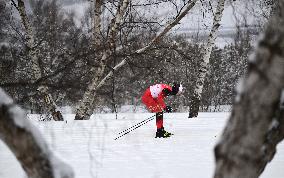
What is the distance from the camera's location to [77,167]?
13.2 ft

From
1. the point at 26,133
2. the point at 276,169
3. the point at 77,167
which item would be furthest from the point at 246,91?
the point at 77,167

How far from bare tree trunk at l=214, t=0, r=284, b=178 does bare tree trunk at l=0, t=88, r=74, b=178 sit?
862 mm

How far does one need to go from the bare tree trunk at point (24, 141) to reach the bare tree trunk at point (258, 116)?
86cm

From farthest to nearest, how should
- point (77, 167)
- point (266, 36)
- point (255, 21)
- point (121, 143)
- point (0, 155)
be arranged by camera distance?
point (255, 21) < point (121, 143) < point (0, 155) < point (77, 167) < point (266, 36)

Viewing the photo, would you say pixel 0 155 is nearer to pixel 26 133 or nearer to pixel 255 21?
pixel 26 133

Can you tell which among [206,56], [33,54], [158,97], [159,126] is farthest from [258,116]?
[33,54]

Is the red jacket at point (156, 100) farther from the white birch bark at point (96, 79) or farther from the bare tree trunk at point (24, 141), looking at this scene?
the bare tree trunk at point (24, 141)

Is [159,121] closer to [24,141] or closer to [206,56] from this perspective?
[206,56]

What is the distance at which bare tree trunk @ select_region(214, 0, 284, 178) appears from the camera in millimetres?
1324

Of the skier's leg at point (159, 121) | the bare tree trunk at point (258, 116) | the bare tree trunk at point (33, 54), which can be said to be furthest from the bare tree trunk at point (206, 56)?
the bare tree trunk at point (258, 116)

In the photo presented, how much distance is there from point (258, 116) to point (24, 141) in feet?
3.58

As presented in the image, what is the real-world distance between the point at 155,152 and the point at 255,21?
21856 mm

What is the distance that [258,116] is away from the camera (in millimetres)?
1419

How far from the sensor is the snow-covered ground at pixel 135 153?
3795 millimetres
